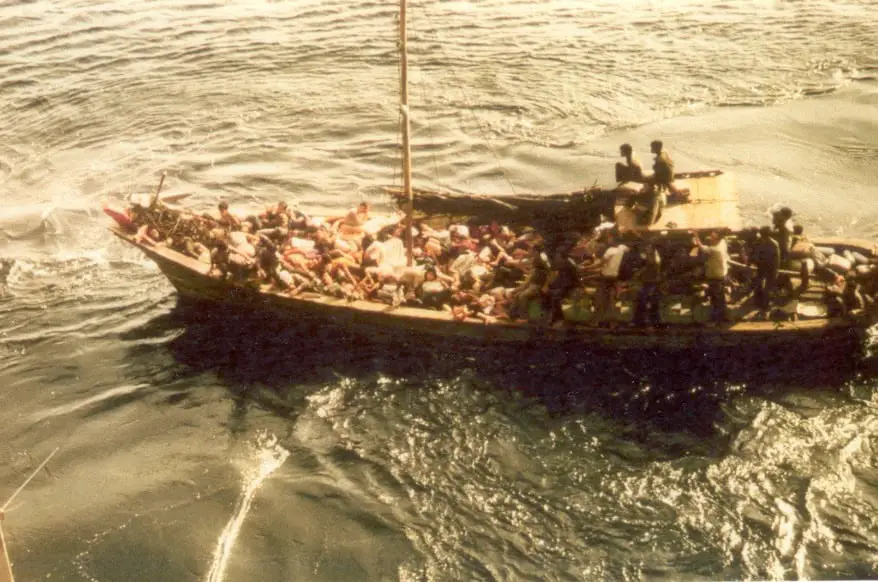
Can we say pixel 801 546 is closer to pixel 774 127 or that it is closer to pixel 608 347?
pixel 608 347

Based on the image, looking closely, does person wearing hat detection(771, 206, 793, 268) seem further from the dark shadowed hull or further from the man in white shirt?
the man in white shirt

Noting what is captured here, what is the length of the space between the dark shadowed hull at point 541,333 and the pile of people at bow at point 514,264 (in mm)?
248

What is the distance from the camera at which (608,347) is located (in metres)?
Result: 13.5

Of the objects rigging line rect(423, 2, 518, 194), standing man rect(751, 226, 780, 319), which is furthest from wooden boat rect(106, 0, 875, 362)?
rigging line rect(423, 2, 518, 194)

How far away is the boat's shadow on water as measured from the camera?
13.4 m

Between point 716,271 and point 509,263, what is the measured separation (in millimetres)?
4411

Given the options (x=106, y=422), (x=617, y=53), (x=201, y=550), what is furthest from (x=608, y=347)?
(x=617, y=53)

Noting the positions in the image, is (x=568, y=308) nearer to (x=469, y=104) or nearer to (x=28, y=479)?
(x=28, y=479)

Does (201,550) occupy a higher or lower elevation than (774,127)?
lower

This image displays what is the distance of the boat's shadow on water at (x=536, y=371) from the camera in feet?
43.9

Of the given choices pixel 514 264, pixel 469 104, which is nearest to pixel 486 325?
pixel 514 264

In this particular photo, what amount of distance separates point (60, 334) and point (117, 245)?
4857 millimetres

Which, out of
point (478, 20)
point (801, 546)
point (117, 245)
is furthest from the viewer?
point (478, 20)

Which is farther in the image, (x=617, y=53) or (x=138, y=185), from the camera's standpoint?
(x=617, y=53)
